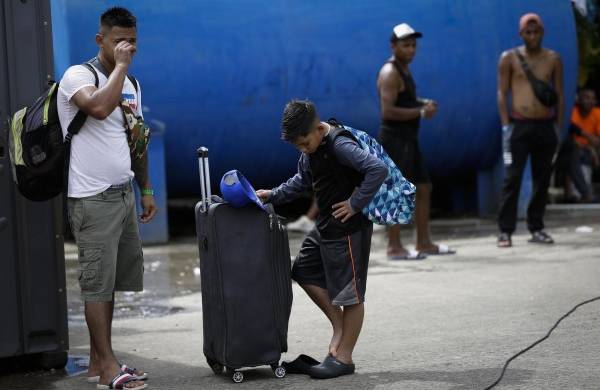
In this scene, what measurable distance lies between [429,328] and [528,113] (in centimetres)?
356

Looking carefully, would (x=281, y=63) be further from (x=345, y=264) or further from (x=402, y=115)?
(x=345, y=264)

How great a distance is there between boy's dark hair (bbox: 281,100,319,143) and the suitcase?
358mm

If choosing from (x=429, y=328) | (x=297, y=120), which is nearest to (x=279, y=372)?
(x=297, y=120)

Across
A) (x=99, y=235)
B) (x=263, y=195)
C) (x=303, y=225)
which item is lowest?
(x=303, y=225)

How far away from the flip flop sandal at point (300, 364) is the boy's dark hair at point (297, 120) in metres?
0.98

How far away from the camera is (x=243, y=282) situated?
4711 millimetres

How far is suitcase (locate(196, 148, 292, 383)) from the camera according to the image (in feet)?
15.4

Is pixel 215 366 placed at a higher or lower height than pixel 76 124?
lower

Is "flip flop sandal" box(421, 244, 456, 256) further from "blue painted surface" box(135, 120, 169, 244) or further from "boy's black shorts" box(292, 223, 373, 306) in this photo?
"boy's black shorts" box(292, 223, 373, 306)

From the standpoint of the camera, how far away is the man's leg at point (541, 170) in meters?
8.91

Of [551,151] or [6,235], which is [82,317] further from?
[551,151]

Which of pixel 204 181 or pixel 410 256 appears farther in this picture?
pixel 410 256

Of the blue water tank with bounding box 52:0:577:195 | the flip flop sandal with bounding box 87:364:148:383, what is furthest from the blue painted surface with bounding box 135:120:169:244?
the flip flop sandal with bounding box 87:364:148:383

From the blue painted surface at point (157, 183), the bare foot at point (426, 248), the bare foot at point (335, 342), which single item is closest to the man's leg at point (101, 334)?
the bare foot at point (335, 342)
